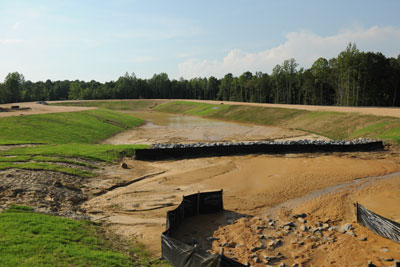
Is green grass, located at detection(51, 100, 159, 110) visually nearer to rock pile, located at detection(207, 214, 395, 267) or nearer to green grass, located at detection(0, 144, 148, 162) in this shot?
green grass, located at detection(0, 144, 148, 162)

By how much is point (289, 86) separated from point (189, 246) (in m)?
109

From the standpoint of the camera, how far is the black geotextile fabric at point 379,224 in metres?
12.0

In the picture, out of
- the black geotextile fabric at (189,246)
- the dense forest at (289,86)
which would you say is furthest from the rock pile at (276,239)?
the dense forest at (289,86)

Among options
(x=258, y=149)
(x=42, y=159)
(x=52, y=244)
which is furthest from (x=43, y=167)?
(x=258, y=149)

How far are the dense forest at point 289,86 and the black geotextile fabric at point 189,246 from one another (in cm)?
7473

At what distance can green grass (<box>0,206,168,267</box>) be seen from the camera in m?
9.27

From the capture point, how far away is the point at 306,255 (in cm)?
1130

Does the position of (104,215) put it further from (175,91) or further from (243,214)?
(175,91)

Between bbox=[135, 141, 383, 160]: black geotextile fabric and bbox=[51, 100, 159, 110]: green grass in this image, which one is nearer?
bbox=[135, 141, 383, 160]: black geotextile fabric

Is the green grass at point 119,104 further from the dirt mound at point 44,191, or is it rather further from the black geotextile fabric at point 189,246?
the black geotextile fabric at point 189,246

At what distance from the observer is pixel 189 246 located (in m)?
9.57

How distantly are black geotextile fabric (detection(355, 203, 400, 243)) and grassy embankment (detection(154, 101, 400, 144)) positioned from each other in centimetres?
2235

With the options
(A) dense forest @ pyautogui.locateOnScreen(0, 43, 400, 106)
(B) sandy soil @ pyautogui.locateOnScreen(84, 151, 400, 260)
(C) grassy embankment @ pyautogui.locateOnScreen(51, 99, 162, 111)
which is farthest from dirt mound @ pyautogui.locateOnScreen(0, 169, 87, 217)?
(C) grassy embankment @ pyautogui.locateOnScreen(51, 99, 162, 111)

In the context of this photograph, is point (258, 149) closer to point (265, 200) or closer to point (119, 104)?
point (265, 200)
